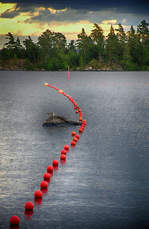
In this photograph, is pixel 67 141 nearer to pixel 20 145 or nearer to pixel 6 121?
pixel 20 145

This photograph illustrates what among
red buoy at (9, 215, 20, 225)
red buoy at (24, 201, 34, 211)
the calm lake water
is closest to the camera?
red buoy at (9, 215, 20, 225)

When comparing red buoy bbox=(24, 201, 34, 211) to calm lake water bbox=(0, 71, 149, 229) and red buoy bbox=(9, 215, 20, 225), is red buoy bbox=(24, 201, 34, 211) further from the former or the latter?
red buoy bbox=(9, 215, 20, 225)

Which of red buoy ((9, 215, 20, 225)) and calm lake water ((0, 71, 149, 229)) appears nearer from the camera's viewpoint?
red buoy ((9, 215, 20, 225))

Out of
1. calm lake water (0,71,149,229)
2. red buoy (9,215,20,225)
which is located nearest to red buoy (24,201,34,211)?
calm lake water (0,71,149,229)

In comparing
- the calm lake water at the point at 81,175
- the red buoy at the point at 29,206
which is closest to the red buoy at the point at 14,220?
the calm lake water at the point at 81,175

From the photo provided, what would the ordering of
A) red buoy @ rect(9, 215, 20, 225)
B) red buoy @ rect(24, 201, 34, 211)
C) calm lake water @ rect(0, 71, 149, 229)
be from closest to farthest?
red buoy @ rect(9, 215, 20, 225)
calm lake water @ rect(0, 71, 149, 229)
red buoy @ rect(24, 201, 34, 211)

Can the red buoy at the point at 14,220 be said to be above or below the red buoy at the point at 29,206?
below

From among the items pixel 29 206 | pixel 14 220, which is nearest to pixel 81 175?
pixel 29 206

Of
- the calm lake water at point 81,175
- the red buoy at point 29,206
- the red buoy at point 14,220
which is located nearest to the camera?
the red buoy at point 14,220

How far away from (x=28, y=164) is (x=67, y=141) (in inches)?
293

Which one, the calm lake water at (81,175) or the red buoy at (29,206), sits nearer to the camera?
the calm lake water at (81,175)

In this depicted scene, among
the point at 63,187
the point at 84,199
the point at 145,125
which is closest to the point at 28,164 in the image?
the point at 63,187

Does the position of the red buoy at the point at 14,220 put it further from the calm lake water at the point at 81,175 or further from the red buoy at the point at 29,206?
the red buoy at the point at 29,206

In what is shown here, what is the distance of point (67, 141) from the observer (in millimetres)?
32938
